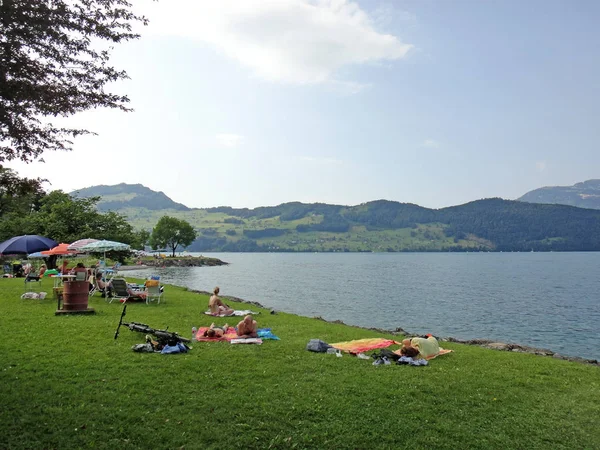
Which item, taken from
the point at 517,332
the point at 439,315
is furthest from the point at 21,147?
the point at 439,315

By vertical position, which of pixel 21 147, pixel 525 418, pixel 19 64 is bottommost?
pixel 525 418

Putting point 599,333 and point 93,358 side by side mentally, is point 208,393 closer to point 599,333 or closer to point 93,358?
point 93,358

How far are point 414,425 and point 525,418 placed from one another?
240 cm

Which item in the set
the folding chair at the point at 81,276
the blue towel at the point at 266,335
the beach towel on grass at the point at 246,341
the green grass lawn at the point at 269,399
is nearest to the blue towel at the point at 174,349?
the green grass lawn at the point at 269,399

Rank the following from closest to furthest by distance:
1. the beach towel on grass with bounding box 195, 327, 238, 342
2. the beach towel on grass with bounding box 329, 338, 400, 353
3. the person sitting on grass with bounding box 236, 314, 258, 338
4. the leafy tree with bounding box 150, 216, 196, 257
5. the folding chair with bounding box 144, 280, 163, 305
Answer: the beach towel on grass with bounding box 329, 338, 400, 353, the beach towel on grass with bounding box 195, 327, 238, 342, the person sitting on grass with bounding box 236, 314, 258, 338, the folding chair with bounding box 144, 280, 163, 305, the leafy tree with bounding box 150, 216, 196, 257

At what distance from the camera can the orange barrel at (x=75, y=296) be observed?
53.8 feet

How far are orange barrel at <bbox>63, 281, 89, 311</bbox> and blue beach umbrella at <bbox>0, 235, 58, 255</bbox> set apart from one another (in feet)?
25.6

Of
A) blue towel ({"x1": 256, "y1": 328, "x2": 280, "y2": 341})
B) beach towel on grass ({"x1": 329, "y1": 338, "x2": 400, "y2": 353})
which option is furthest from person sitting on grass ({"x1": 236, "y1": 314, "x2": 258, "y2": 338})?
beach towel on grass ({"x1": 329, "y1": 338, "x2": 400, "y2": 353})

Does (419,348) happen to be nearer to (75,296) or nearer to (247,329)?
(247,329)

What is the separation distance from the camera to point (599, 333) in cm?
2800

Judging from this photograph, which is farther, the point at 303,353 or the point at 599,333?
the point at 599,333

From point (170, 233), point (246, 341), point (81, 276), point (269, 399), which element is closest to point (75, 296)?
point (81, 276)

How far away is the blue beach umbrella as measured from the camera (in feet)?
71.5

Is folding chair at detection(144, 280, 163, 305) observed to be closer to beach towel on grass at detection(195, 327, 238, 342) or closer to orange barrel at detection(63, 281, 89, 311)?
orange barrel at detection(63, 281, 89, 311)
